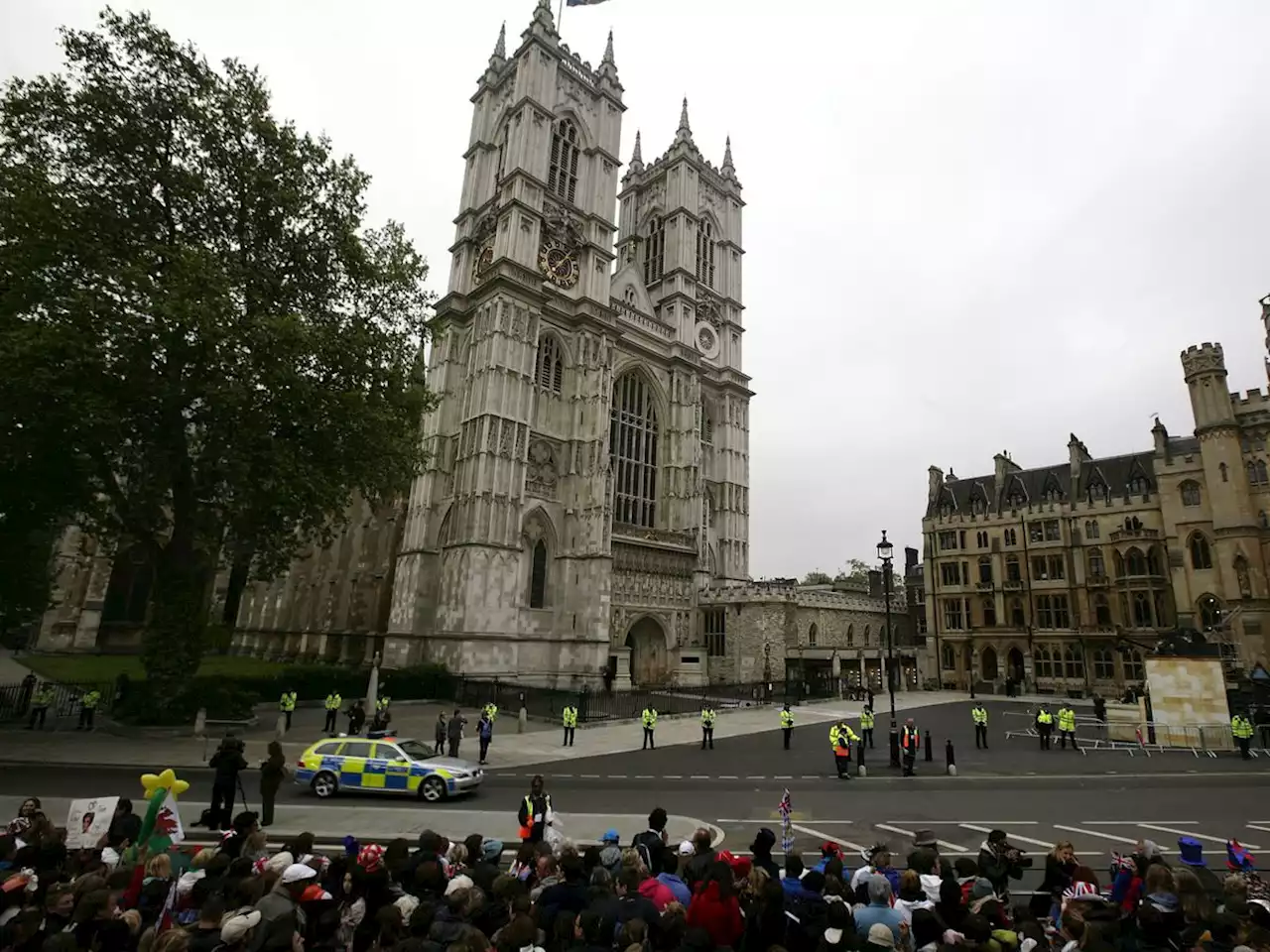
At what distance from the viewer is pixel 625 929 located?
4.03 metres

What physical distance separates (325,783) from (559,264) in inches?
1354

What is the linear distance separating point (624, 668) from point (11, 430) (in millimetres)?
29221

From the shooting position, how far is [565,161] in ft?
143

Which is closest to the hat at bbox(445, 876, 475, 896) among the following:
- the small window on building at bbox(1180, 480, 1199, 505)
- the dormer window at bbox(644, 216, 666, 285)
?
the small window on building at bbox(1180, 480, 1199, 505)

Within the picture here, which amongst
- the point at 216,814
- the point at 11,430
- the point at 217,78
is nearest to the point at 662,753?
the point at 216,814

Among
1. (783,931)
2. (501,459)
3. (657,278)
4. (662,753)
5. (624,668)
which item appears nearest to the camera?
(783,931)

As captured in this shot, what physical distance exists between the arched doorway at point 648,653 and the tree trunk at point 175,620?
24.8 meters

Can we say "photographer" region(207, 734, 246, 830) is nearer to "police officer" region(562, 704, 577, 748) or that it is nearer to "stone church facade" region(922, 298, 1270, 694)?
"police officer" region(562, 704, 577, 748)

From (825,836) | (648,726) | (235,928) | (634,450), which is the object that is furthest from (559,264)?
(235,928)

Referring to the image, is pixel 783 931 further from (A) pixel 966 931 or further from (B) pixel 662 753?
(B) pixel 662 753

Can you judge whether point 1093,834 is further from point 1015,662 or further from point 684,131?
point 684,131

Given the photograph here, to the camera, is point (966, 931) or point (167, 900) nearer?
point (966, 931)

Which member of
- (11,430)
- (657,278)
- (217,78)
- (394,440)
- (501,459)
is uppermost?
(657,278)

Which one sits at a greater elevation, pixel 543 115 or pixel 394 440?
pixel 543 115
